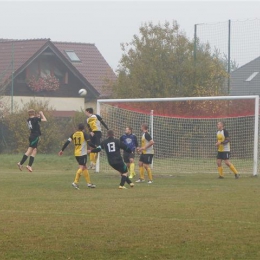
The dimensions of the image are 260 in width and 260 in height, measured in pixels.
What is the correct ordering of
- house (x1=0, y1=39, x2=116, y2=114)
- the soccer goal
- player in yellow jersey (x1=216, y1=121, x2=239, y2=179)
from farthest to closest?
house (x1=0, y1=39, x2=116, y2=114) → the soccer goal → player in yellow jersey (x1=216, y1=121, x2=239, y2=179)

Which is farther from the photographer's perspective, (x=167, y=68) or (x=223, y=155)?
(x=167, y=68)

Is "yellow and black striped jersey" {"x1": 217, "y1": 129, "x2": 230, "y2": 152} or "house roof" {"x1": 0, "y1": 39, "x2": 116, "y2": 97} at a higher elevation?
"house roof" {"x1": 0, "y1": 39, "x2": 116, "y2": 97}

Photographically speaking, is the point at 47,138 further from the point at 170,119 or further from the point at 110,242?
the point at 110,242

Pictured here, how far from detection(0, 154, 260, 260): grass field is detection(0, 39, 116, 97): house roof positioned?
2650cm

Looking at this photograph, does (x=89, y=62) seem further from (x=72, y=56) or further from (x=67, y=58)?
(x=67, y=58)

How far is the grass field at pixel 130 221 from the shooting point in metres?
11.4

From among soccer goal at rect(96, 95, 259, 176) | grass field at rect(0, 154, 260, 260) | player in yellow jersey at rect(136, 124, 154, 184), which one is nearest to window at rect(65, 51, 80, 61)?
soccer goal at rect(96, 95, 259, 176)

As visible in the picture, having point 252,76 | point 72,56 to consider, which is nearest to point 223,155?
point 252,76

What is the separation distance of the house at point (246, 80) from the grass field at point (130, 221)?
59.4ft

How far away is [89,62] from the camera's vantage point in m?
64.4

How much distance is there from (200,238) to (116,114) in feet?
59.8

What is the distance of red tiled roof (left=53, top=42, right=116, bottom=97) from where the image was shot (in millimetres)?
62375

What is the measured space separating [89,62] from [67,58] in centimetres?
424

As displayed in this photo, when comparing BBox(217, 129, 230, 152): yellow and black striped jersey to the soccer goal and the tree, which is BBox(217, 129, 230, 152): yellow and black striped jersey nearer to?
the soccer goal
